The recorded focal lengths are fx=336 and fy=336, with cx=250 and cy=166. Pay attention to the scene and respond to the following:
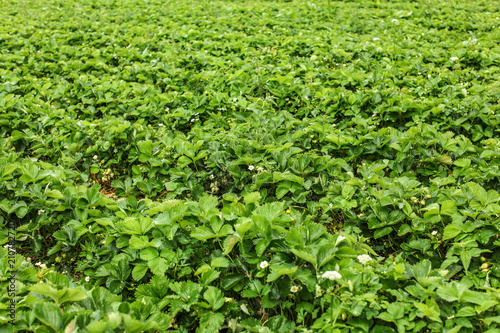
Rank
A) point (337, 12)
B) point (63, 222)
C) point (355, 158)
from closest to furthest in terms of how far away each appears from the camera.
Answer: point (63, 222) < point (355, 158) < point (337, 12)

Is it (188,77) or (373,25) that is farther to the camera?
(373,25)

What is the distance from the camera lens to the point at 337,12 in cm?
827

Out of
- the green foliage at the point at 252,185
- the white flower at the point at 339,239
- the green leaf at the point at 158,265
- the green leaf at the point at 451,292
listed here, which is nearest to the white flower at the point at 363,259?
the green foliage at the point at 252,185

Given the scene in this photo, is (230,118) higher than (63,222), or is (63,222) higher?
(230,118)

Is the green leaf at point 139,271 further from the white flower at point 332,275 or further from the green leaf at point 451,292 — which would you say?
the green leaf at point 451,292

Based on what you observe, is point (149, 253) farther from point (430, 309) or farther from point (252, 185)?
point (430, 309)

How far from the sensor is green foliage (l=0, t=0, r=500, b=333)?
184cm

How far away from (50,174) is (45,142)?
39.7 inches

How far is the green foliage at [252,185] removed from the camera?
184 centimetres

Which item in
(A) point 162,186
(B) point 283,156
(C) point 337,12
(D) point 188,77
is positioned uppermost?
(C) point 337,12

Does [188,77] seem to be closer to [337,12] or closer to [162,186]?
[162,186]

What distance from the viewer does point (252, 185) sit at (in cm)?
288

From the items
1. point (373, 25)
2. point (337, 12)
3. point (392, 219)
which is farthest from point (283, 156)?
point (337, 12)

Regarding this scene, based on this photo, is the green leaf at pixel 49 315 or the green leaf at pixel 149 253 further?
the green leaf at pixel 149 253
